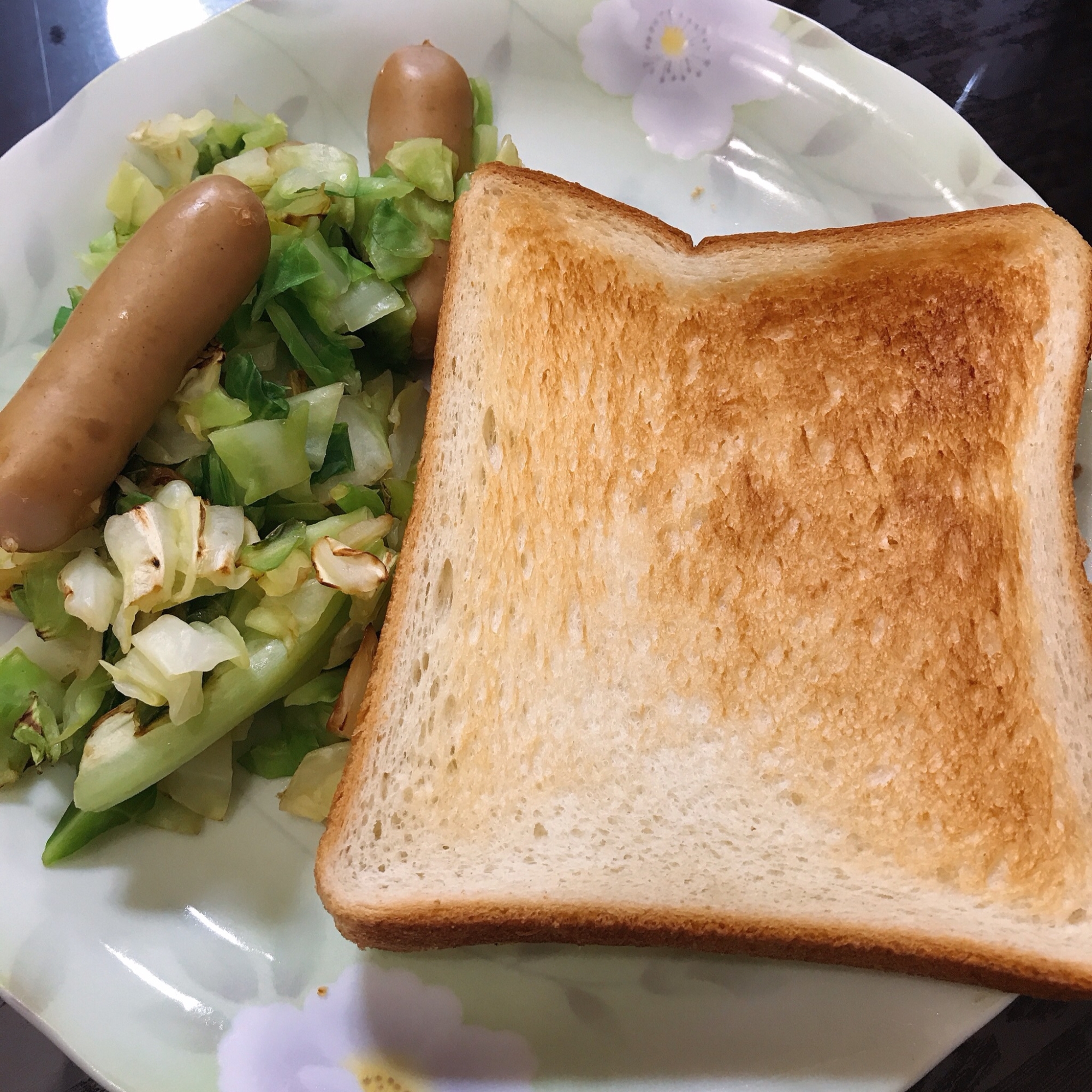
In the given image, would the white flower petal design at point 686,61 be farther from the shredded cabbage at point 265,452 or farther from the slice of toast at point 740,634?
the shredded cabbage at point 265,452

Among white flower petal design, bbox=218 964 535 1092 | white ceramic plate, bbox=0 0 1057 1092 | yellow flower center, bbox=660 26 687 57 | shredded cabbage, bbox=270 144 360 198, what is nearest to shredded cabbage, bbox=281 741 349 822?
white ceramic plate, bbox=0 0 1057 1092

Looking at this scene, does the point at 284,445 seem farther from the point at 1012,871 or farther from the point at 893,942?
the point at 1012,871

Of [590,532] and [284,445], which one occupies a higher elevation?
[284,445]

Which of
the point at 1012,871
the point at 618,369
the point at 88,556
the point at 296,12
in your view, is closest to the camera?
the point at 1012,871

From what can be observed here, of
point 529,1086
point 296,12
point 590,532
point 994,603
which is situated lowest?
point 529,1086

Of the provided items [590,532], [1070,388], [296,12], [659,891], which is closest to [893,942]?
[659,891]

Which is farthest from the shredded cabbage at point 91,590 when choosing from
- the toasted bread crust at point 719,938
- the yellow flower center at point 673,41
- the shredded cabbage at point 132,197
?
the yellow flower center at point 673,41

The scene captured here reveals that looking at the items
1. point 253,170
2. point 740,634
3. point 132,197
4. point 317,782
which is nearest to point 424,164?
point 253,170
